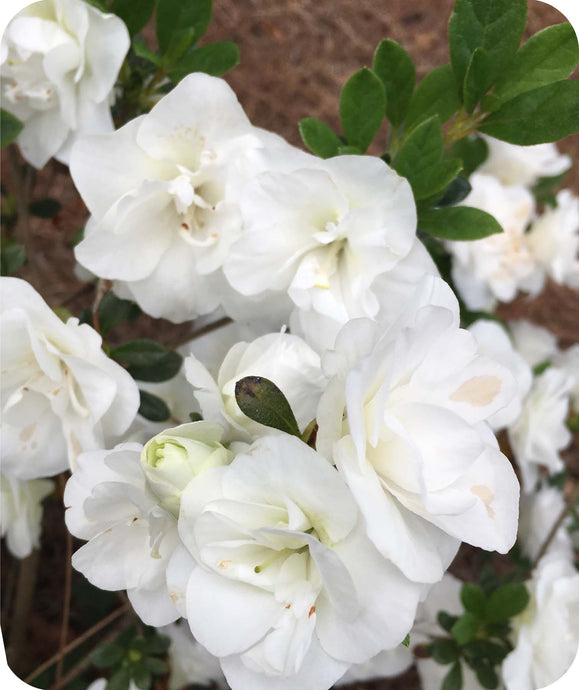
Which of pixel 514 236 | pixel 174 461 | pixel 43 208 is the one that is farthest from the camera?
pixel 514 236

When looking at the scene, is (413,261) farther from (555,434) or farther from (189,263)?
(555,434)

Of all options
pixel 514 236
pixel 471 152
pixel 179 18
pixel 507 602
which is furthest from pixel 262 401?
pixel 514 236

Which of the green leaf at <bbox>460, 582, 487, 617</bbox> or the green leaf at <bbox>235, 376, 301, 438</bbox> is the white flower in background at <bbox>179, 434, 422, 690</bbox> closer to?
the green leaf at <bbox>235, 376, 301, 438</bbox>

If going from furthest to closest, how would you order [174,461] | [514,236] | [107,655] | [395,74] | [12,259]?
1. [514,236]
2. [107,655]
3. [12,259]
4. [395,74]
5. [174,461]

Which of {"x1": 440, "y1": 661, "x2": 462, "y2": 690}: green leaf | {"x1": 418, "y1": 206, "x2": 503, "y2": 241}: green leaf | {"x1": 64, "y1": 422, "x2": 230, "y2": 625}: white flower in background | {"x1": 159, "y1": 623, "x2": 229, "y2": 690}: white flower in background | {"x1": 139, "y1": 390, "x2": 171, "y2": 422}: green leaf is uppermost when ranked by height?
{"x1": 418, "y1": 206, "x2": 503, "y2": 241}: green leaf

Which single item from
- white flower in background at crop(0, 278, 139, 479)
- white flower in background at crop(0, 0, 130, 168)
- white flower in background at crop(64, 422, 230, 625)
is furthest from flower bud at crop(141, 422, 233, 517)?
white flower in background at crop(0, 0, 130, 168)

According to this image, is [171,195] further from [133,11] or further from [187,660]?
[187,660]
